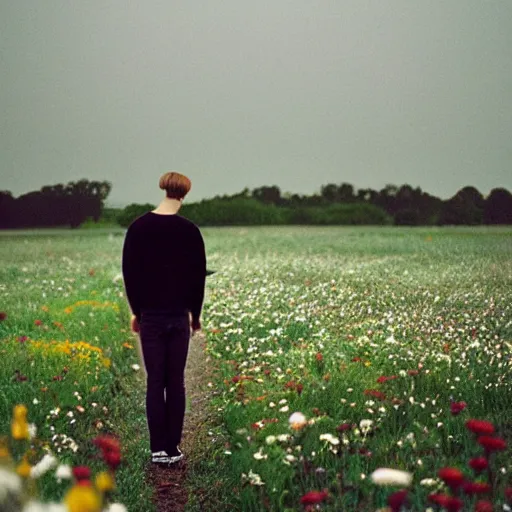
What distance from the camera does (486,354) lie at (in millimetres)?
A: 7484

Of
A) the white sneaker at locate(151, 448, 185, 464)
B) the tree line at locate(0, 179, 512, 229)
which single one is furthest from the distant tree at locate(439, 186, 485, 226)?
the white sneaker at locate(151, 448, 185, 464)

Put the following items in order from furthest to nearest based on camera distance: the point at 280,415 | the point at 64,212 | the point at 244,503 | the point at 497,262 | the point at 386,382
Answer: the point at 64,212, the point at 497,262, the point at 386,382, the point at 280,415, the point at 244,503

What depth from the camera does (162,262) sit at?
5.08 m

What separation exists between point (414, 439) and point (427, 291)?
23.9 feet

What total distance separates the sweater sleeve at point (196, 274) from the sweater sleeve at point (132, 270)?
0.41m

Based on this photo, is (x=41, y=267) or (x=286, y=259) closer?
(x=41, y=267)

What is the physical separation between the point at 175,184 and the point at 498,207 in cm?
5106

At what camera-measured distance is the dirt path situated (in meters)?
4.92

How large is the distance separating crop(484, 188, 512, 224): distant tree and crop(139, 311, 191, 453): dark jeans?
48924mm

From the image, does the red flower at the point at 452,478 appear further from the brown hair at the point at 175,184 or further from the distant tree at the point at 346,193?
the distant tree at the point at 346,193

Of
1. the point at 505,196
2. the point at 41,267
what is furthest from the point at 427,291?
the point at 505,196

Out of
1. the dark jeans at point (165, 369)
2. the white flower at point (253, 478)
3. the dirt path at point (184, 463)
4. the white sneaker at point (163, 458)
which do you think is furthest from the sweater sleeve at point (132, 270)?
the white flower at point (253, 478)

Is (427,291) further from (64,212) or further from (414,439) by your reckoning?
(64,212)

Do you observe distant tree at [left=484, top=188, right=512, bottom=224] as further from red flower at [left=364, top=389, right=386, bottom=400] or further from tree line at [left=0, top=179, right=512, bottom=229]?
red flower at [left=364, top=389, right=386, bottom=400]
